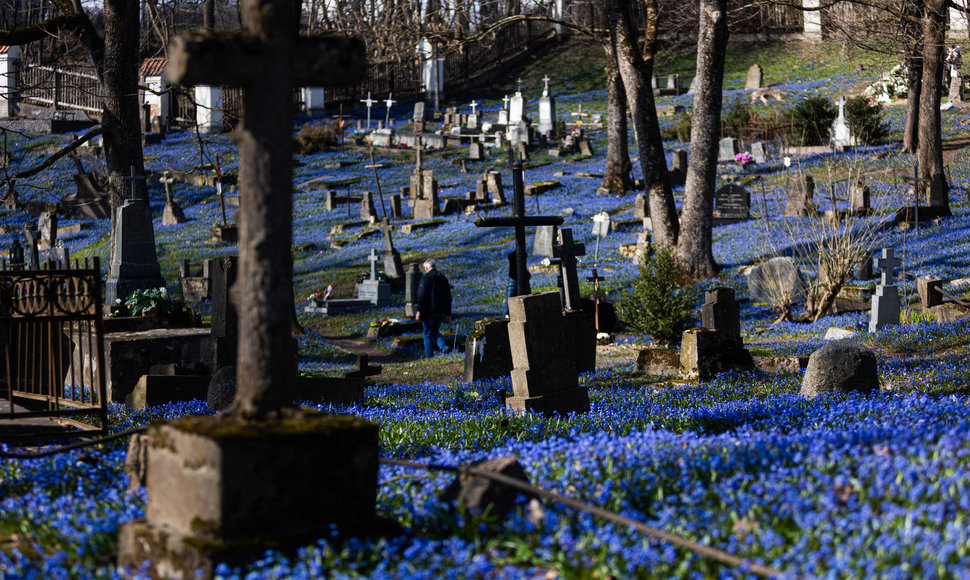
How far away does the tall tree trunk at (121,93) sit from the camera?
1861 centimetres

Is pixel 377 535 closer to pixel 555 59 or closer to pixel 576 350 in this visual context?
pixel 576 350

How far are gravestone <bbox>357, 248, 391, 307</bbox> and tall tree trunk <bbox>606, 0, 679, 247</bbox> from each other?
255 inches

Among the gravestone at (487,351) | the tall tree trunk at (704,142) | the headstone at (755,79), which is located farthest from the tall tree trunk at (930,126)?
the headstone at (755,79)

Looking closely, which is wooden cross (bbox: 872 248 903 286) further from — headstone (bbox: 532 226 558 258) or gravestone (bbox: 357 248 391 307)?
gravestone (bbox: 357 248 391 307)

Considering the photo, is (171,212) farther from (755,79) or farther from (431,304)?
(755,79)

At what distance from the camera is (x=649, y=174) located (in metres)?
22.5

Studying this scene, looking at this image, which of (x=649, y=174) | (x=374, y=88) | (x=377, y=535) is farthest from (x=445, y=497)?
(x=374, y=88)

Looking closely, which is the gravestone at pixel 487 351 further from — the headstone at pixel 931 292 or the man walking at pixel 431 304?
the headstone at pixel 931 292

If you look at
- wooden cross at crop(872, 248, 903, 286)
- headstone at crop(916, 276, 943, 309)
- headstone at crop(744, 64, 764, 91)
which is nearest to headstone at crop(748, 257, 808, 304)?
wooden cross at crop(872, 248, 903, 286)

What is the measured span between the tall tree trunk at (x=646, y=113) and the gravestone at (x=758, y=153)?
15.0 meters

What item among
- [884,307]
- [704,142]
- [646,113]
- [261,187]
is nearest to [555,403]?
[261,187]

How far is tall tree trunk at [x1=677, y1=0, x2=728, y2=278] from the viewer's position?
814 inches

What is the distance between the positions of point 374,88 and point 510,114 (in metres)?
14.0

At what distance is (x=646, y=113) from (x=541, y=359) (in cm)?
1415
